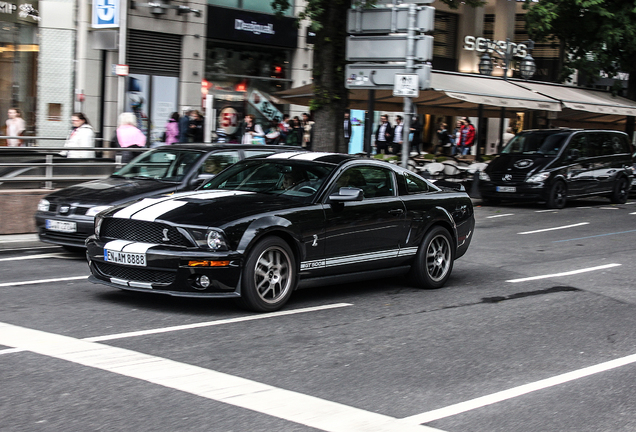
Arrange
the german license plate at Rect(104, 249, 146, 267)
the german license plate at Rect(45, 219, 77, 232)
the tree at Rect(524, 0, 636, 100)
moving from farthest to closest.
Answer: the tree at Rect(524, 0, 636, 100) < the german license plate at Rect(45, 219, 77, 232) < the german license plate at Rect(104, 249, 146, 267)

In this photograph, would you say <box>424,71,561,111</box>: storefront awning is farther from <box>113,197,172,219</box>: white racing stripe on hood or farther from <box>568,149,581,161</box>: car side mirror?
<box>113,197,172,219</box>: white racing stripe on hood

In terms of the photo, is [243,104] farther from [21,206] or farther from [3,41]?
[21,206]

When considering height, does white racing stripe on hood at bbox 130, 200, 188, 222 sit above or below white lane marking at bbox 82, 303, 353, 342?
above

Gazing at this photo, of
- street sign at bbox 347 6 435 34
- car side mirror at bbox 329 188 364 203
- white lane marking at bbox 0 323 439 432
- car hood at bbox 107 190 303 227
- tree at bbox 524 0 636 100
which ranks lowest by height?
white lane marking at bbox 0 323 439 432

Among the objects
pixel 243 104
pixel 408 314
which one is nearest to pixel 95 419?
pixel 408 314

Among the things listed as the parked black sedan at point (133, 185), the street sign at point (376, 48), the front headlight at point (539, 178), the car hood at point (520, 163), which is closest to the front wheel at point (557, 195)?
the front headlight at point (539, 178)

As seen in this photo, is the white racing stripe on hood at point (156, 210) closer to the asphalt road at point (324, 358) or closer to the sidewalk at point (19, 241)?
the asphalt road at point (324, 358)

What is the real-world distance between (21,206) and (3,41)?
12215 mm

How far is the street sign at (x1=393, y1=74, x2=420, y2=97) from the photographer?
1512 cm

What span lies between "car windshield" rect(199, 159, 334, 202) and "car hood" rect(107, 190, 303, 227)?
22cm

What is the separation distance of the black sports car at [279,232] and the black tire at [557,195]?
1072cm

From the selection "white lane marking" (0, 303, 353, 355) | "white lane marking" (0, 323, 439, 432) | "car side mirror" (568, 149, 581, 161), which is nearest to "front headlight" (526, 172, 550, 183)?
"car side mirror" (568, 149, 581, 161)

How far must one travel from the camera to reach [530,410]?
480cm

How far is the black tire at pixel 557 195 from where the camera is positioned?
19250mm
